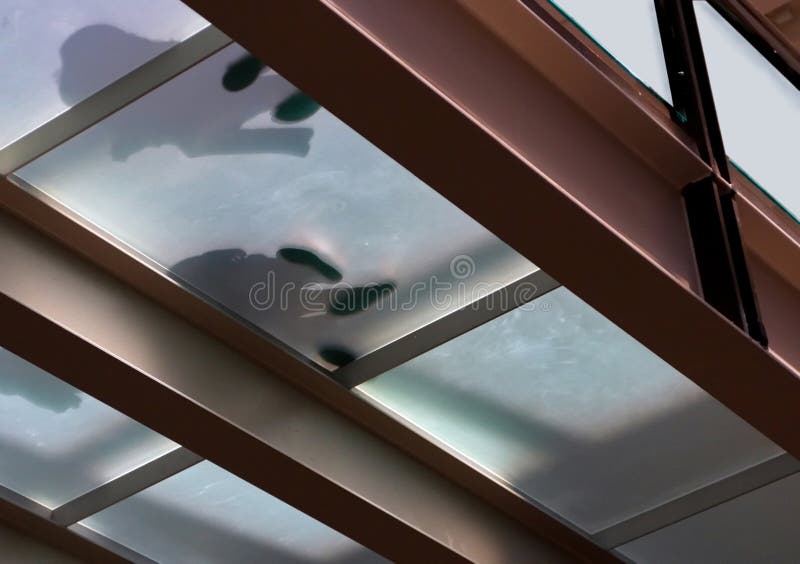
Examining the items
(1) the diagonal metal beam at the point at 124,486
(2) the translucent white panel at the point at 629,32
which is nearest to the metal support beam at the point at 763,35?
(2) the translucent white panel at the point at 629,32

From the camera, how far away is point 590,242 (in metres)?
6.93

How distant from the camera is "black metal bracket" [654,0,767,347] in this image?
24.7 ft

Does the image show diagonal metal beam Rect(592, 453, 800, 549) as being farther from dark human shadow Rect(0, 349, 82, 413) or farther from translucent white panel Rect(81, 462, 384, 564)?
dark human shadow Rect(0, 349, 82, 413)

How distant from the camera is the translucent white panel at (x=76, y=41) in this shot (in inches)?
285

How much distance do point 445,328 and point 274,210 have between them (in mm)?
1595

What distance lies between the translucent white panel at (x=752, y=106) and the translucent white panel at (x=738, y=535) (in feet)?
10.8

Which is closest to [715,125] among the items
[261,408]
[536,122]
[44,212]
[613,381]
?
[536,122]

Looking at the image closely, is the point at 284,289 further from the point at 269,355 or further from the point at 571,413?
the point at 571,413

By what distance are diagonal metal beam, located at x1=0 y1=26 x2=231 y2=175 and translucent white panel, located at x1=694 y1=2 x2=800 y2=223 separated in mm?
3507

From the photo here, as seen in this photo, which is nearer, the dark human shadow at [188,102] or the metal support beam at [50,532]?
the dark human shadow at [188,102]

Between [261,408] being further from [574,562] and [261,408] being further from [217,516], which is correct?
[574,562]

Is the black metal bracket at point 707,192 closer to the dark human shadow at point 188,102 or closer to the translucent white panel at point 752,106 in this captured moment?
the translucent white panel at point 752,106

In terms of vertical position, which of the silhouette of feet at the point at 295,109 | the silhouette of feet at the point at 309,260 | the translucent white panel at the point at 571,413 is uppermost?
the silhouette of feet at the point at 295,109

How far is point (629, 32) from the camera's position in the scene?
26.2ft
